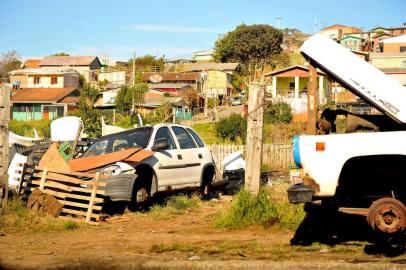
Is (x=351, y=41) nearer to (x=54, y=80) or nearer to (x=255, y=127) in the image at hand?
(x=54, y=80)

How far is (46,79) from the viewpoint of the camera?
7756cm

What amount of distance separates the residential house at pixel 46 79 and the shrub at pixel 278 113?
3803cm

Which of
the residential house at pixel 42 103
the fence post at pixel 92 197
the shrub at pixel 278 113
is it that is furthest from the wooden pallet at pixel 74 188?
the residential house at pixel 42 103

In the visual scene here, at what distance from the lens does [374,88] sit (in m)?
7.23

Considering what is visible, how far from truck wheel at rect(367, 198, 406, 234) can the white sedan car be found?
5487 mm

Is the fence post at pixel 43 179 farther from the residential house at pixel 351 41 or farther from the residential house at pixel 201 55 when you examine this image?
the residential house at pixel 201 55

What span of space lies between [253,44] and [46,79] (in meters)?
28.4

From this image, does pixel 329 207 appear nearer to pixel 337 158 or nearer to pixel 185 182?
pixel 337 158

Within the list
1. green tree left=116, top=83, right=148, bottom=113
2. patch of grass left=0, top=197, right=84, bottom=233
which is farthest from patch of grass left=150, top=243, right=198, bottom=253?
green tree left=116, top=83, right=148, bottom=113

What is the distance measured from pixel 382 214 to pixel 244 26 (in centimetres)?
8438

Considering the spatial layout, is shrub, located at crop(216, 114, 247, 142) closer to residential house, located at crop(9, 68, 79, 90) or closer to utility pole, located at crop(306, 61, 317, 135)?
utility pole, located at crop(306, 61, 317, 135)

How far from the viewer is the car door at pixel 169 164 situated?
12.4 metres

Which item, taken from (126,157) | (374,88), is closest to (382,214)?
(374,88)

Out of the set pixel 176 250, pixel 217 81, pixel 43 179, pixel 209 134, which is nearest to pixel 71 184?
pixel 43 179
